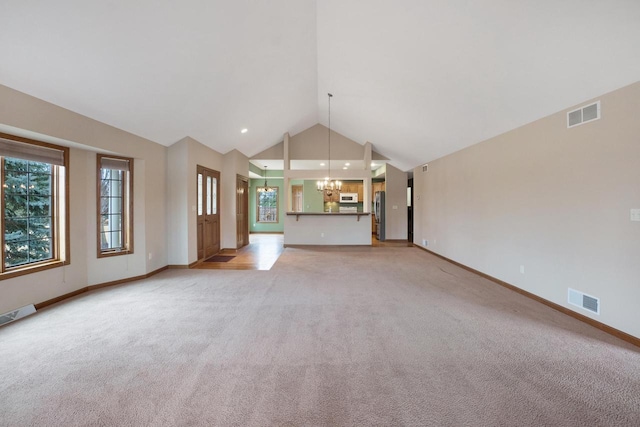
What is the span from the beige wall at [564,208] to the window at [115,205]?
6070mm

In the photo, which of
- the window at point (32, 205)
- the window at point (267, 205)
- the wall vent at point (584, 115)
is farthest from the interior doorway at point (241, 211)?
the wall vent at point (584, 115)

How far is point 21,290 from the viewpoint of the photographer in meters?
3.06

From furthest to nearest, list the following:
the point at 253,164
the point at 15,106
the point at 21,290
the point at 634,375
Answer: the point at 253,164 < the point at 21,290 < the point at 15,106 < the point at 634,375

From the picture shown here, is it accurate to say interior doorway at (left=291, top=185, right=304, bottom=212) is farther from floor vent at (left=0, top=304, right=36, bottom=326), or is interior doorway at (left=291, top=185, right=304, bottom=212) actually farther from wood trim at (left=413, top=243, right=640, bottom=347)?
floor vent at (left=0, top=304, right=36, bottom=326)

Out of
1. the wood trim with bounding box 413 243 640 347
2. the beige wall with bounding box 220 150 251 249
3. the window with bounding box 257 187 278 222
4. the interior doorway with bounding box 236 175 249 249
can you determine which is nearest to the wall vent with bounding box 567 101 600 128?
the wood trim with bounding box 413 243 640 347

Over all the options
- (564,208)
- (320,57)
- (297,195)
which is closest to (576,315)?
(564,208)

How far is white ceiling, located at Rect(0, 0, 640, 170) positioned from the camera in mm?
2330

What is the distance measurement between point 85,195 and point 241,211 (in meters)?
4.30

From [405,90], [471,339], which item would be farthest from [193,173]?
[471,339]

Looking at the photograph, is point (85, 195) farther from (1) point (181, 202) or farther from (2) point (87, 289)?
(1) point (181, 202)

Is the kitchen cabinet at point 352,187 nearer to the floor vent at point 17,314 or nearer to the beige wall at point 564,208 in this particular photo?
the beige wall at point 564,208

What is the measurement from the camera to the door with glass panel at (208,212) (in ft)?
19.5

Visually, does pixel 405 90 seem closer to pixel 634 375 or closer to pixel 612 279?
pixel 612 279

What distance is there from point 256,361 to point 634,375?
9.42 ft
